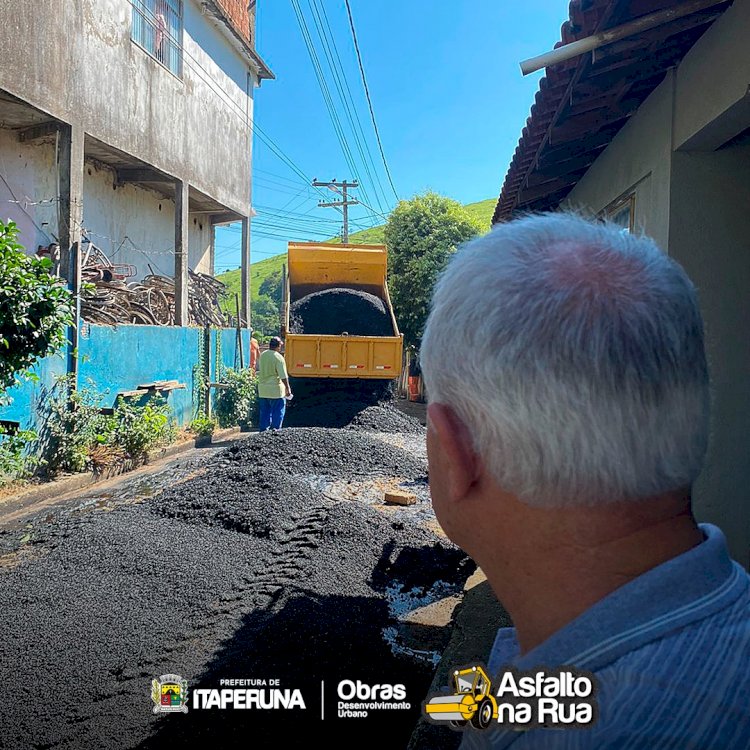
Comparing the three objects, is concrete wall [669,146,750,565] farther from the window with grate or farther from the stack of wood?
the window with grate

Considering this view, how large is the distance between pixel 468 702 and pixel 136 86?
12853 millimetres

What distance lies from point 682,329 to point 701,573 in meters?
0.34

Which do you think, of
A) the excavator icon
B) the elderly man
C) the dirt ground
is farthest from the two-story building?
the elderly man

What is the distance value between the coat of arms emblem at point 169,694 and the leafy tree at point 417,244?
53.8 feet

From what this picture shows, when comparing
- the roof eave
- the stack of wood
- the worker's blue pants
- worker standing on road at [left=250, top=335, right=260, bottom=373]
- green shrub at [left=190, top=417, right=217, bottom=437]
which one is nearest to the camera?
the stack of wood

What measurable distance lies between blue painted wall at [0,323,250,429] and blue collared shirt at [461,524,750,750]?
26.8 ft

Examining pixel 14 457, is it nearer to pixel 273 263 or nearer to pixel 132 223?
pixel 132 223

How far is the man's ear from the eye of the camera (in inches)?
40.5

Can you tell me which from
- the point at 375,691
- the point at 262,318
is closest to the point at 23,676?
the point at 375,691

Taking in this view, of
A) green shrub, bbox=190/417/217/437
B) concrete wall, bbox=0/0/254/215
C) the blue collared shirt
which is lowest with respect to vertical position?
green shrub, bbox=190/417/217/437

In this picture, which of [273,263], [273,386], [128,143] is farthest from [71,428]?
[273,263]

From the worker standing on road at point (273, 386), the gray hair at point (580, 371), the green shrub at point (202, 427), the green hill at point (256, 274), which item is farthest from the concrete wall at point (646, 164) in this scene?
the green hill at point (256, 274)

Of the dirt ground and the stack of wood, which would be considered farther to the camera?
the stack of wood

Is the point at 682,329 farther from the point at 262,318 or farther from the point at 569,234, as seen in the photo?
the point at 262,318
